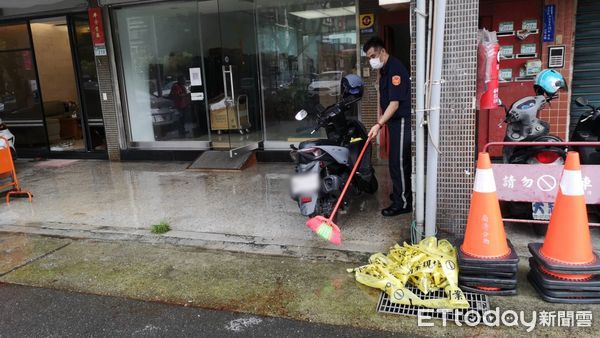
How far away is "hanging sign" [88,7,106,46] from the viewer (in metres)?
8.74

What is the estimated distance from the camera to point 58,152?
10.1m

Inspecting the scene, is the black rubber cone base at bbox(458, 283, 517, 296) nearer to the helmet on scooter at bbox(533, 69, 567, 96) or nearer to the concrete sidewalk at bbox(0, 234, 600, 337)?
the concrete sidewalk at bbox(0, 234, 600, 337)

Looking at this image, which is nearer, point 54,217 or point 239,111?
point 54,217

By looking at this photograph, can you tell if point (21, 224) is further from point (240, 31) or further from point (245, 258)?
point (240, 31)

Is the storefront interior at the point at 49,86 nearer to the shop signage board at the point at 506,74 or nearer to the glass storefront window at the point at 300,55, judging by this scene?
the glass storefront window at the point at 300,55

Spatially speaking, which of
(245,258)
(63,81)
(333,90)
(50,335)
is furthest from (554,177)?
(63,81)

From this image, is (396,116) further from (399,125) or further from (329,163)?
(329,163)

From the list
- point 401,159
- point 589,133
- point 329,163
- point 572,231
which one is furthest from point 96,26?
point 572,231

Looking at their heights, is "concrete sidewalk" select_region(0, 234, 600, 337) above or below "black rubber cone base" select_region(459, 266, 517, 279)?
→ below

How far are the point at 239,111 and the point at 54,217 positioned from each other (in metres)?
3.54

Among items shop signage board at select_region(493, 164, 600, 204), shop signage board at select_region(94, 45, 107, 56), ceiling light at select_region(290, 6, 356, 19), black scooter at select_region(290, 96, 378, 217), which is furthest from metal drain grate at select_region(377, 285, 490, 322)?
shop signage board at select_region(94, 45, 107, 56)

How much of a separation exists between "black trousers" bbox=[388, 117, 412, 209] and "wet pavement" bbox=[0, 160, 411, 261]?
23 centimetres

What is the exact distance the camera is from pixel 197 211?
5.95 meters

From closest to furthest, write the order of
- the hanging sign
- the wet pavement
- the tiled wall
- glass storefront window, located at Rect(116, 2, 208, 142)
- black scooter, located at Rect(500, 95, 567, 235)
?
black scooter, located at Rect(500, 95, 567, 235)
the wet pavement
the hanging sign
glass storefront window, located at Rect(116, 2, 208, 142)
the tiled wall
